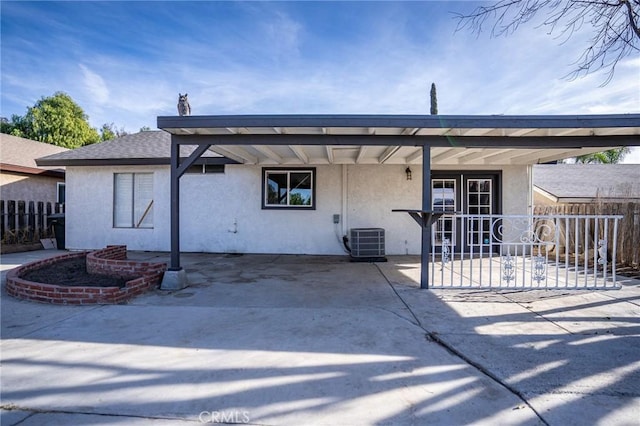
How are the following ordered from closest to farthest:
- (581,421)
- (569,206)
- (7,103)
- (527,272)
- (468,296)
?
(581,421) < (468,296) < (527,272) < (569,206) < (7,103)

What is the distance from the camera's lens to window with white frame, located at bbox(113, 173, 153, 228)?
10008 millimetres

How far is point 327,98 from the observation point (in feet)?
40.5

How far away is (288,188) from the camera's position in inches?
385

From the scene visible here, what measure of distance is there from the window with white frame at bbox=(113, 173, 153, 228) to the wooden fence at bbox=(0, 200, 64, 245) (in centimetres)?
298

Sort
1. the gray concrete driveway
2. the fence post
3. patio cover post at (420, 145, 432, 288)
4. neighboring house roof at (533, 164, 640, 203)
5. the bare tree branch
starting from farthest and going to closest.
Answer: neighboring house roof at (533, 164, 640, 203), the fence post, patio cover post at (420, 145, 432, 288), the bare tree branch, the gray concrete driveway

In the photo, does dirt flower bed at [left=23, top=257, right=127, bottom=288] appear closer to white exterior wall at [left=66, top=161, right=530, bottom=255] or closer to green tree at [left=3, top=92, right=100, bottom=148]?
white exterior wall at [left=66, top=161, right=530, bottom=255]

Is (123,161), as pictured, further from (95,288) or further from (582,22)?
(582,22)

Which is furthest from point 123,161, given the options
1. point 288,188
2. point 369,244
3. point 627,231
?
point 627,231

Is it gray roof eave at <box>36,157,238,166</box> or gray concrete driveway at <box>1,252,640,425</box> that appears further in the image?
gray roof eave at <box>36,157,238,166</box>

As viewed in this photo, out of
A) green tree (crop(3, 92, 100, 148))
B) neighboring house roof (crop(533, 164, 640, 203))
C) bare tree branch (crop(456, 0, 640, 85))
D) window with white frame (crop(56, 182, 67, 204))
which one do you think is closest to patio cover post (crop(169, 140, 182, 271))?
bare tree branch (crop(456, 0, 640, 85))

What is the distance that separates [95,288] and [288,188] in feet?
19.0

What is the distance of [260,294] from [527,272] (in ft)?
18.6

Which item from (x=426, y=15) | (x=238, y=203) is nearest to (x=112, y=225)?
(x=238, y=203)

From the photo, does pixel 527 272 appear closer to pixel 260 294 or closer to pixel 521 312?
pixel 521 312
